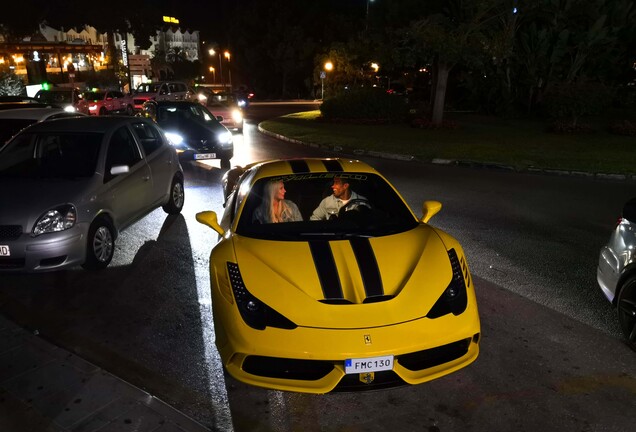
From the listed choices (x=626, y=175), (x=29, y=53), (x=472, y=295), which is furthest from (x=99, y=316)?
(x=29, y=53)

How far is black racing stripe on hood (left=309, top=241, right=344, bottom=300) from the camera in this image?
355 centimetres

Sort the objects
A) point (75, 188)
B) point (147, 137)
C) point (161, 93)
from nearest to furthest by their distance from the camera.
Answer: point (75, 188) → point (147, 137) → point (161, 93)

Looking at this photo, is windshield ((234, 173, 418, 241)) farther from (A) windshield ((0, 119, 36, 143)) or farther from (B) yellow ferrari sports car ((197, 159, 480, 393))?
(A) windshield ((0, 119, 36, 143))

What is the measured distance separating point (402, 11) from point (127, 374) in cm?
2788

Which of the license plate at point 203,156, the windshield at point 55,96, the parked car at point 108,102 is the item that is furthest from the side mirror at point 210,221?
the windshield at point 55,96

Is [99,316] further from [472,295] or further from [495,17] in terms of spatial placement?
[495,17]

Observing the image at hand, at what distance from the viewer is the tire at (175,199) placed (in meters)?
8.76

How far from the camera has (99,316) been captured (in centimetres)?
514

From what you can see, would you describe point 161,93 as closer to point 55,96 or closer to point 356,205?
point 55,96

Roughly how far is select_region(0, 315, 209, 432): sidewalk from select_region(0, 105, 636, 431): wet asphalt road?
0.63 feet

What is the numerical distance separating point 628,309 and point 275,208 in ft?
10.8

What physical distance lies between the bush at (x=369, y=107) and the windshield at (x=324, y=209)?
23.3 metres

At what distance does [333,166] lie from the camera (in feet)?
16.7

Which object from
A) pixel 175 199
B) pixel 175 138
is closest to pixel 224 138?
pixel 175 138
